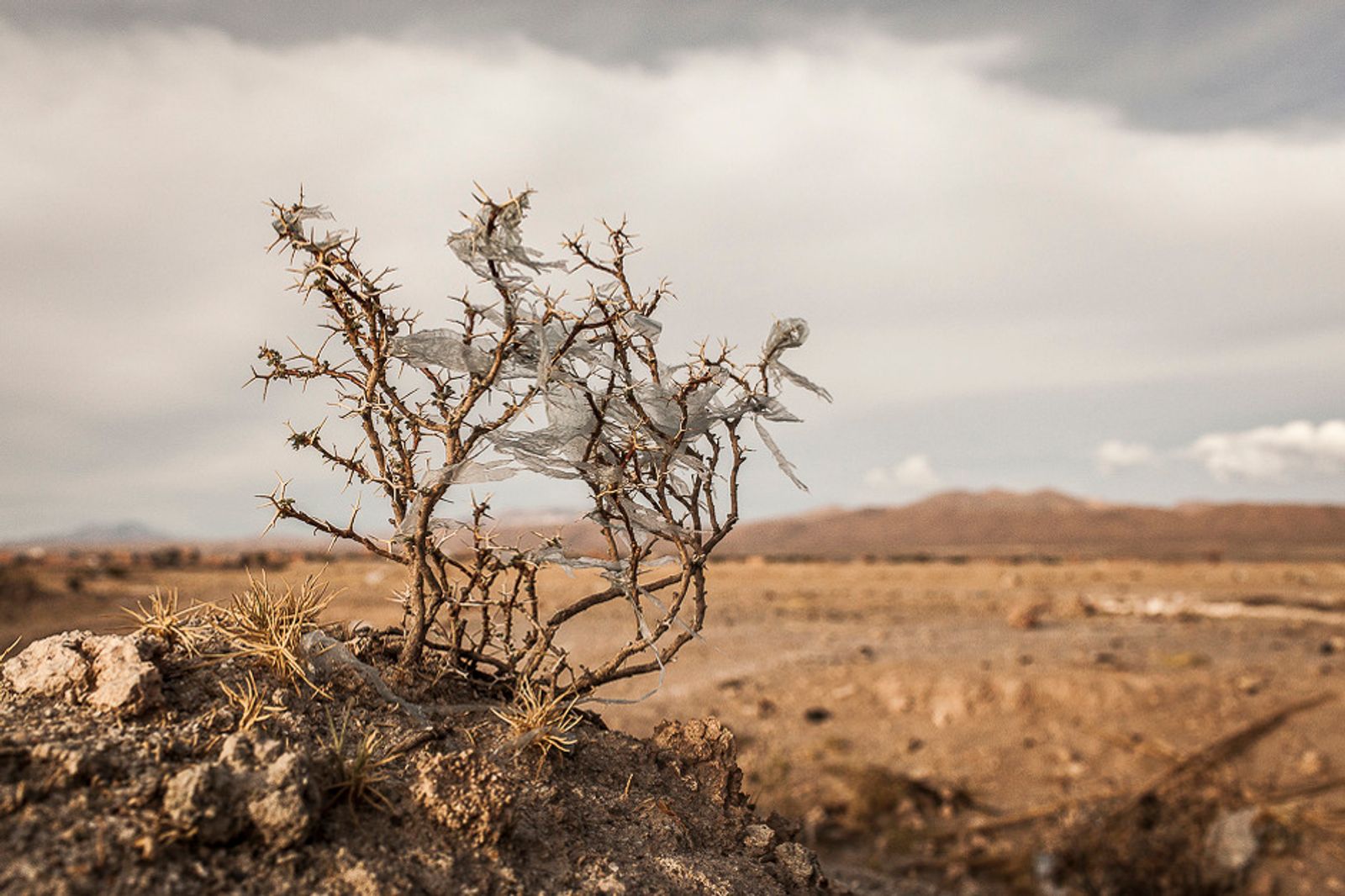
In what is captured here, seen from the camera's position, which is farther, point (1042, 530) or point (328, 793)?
point (1042, 530)

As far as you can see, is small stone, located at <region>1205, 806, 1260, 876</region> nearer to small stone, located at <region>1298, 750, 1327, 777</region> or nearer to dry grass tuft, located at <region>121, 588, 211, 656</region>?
small stone, located at <region>1298, 750, 1327, 777</region>

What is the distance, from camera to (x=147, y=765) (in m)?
1.83

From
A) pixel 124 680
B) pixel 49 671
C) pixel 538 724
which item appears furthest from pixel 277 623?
pixel 538 724

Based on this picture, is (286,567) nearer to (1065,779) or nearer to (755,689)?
(755,689)

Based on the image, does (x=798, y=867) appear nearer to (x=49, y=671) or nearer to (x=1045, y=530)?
(x=49, y=671)

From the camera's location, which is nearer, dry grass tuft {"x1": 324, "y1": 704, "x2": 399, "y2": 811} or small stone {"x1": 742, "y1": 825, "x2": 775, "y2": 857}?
dry grass tuft {"x1": 324, "y1": 704, "x2": 399, "y2": 811}

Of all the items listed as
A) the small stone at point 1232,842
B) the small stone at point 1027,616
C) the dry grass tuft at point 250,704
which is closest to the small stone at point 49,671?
the dry grass tuft at point 250,704

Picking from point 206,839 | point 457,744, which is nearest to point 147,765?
point 206,839

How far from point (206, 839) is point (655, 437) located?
4.58 ft

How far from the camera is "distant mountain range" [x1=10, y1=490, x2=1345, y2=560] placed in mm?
75375

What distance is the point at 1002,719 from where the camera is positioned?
29.7ft

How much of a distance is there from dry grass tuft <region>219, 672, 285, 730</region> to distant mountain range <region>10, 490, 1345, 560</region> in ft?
224

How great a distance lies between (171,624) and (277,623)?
29 centimetres

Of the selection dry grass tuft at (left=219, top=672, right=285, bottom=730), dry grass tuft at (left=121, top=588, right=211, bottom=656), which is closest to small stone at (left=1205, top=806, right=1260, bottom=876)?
dry grass tuft at (left=219, top=672, right=285, bottom=730)
